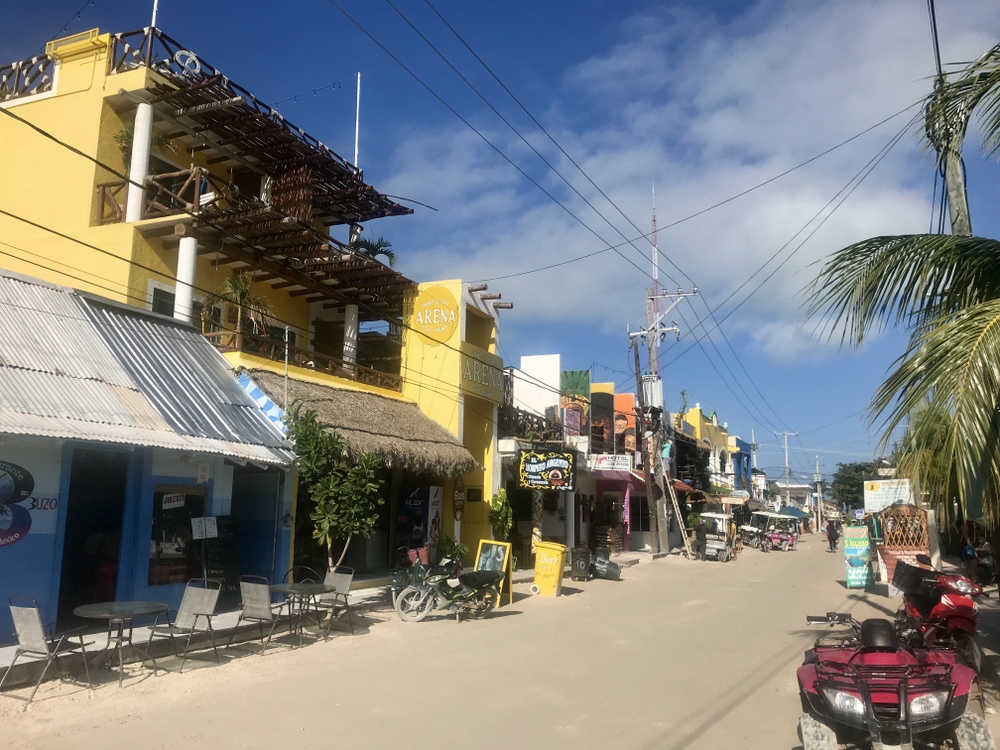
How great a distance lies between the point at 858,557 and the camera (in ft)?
62.5

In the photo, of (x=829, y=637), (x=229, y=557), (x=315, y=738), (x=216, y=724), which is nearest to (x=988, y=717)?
(x=829, y=637)

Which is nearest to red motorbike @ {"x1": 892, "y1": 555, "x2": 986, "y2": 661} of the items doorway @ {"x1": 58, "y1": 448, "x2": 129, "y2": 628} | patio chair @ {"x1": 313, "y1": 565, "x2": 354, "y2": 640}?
patio chair @ {"x1": 313, "y1": 565, "x2": 354, "y2": 640}

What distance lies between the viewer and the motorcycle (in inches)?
527

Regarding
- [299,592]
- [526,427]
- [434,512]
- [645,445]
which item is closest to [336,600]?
[299,592]

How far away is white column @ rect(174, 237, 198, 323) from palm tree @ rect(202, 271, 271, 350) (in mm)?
385

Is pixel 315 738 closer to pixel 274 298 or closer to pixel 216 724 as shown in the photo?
pixel 216 724

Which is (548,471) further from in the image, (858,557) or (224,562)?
(224,562)

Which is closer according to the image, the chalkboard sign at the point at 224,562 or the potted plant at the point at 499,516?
the chalkboard sign at the point at 224,562

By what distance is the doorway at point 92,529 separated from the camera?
38.1ft

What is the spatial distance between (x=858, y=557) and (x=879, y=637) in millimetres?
14349

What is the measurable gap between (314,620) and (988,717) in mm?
9058

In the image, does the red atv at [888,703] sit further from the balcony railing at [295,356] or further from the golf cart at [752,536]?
the golf cart at [752,536]

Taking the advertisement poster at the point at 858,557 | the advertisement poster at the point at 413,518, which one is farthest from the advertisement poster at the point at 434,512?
the advertisement poster at the point at 858,557

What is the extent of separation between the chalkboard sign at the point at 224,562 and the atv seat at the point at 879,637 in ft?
33.2
